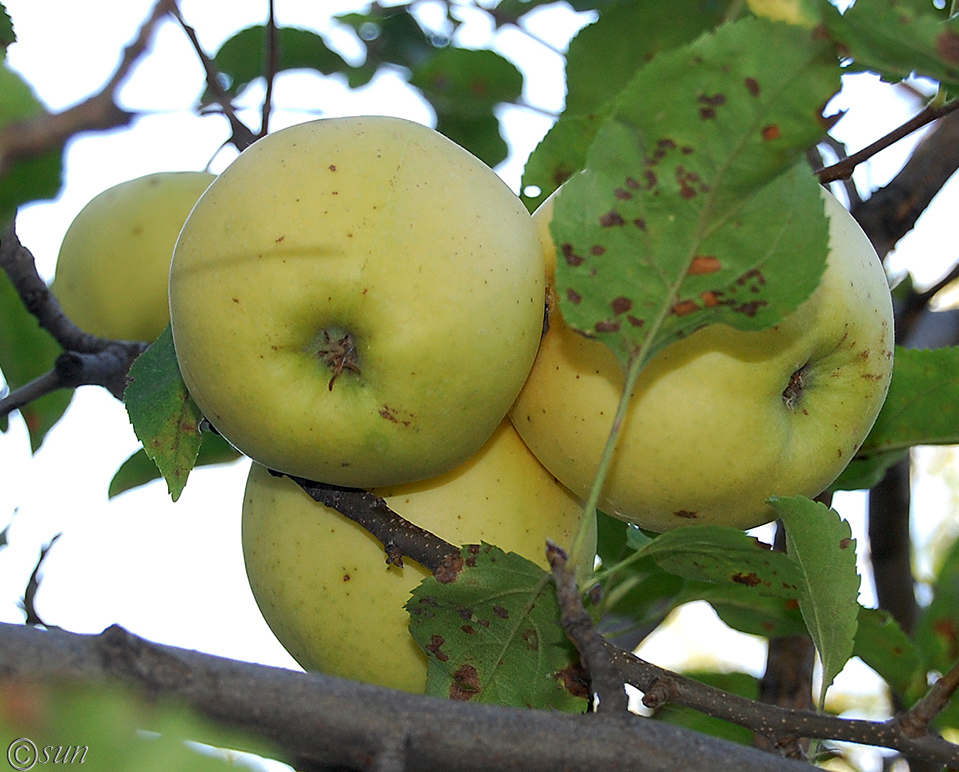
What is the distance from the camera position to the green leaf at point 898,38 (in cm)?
59

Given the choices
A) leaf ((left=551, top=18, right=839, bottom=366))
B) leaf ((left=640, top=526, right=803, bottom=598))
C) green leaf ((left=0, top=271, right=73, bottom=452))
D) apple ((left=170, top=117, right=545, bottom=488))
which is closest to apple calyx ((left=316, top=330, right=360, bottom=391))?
apple ((left=170, top=117, right=545, bottom=488))

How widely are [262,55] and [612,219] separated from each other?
1161 millimetres

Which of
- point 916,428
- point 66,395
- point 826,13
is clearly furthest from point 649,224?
point 66,395

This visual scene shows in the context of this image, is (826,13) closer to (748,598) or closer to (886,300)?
(886,300)

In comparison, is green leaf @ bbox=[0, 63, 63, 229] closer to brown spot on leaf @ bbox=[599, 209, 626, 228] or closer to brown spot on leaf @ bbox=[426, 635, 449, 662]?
brown spot on leaf @ bbox=[599, 209, 626, 228]

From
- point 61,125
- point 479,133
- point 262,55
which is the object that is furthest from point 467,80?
point 61,125

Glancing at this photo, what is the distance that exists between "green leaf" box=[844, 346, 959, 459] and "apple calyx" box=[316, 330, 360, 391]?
1.87 feet

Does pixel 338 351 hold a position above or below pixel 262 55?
below

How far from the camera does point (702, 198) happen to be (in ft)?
2.22

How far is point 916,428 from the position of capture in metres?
1.04

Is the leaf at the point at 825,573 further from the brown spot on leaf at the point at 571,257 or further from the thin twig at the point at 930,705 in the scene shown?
the brown spot on leaf at the point at 571,257

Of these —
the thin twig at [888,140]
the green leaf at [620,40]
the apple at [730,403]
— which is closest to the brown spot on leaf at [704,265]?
the apple at [730,403]

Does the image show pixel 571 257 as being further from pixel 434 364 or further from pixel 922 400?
pixel 922 400

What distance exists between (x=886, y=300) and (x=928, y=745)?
0.36 m
